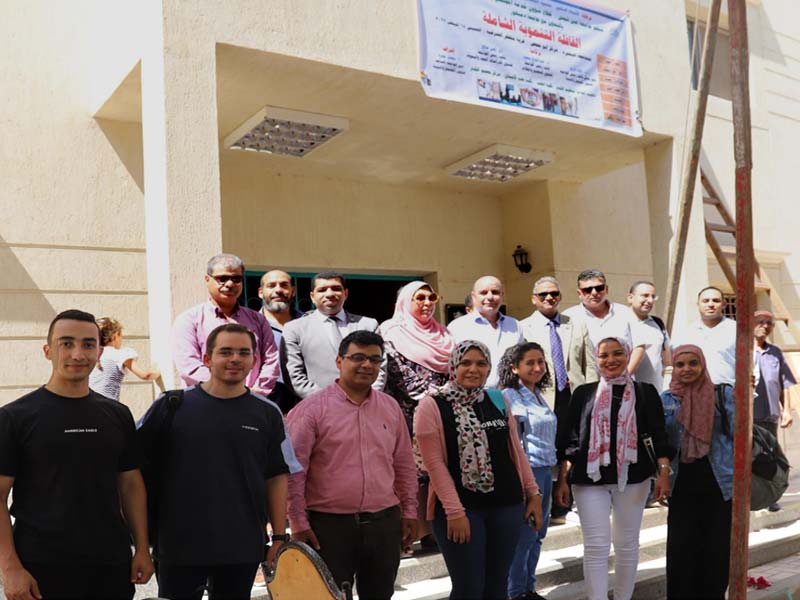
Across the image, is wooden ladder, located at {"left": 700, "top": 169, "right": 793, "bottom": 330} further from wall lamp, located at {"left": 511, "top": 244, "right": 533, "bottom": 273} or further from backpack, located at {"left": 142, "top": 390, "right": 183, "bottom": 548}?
backpack, located at {"left": 142, "top": 390, "right": 183, "bottom": 548}

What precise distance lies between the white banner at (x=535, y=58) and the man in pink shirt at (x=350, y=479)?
150 inches

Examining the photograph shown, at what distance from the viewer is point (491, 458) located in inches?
159

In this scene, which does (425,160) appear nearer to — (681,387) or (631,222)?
(631,222)

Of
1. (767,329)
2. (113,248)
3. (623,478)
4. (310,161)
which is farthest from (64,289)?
(767,329)

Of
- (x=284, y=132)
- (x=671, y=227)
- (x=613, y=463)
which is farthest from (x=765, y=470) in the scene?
(x=284, y=132)

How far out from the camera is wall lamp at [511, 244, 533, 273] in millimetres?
10820

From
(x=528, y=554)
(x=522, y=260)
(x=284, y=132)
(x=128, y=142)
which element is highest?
(x=284, y=132)

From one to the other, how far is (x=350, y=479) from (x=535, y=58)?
16.6ft

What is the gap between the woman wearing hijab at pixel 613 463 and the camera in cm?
459

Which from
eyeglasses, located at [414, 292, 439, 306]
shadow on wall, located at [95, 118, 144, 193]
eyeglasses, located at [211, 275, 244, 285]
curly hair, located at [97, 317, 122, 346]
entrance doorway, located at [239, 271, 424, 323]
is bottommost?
curly hair, located at [97, 317, 122, 346]

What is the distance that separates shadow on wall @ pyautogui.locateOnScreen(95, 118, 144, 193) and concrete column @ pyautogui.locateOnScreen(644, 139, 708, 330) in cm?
543

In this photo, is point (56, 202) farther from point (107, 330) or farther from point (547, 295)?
point (547, 295)

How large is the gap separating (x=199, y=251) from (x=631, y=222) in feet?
24.6

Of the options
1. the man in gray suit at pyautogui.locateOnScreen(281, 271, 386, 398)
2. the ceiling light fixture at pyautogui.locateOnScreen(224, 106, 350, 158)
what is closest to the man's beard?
the man in gray suit at pyautogui.locateOnScreen(281, 271, 386, 398)
